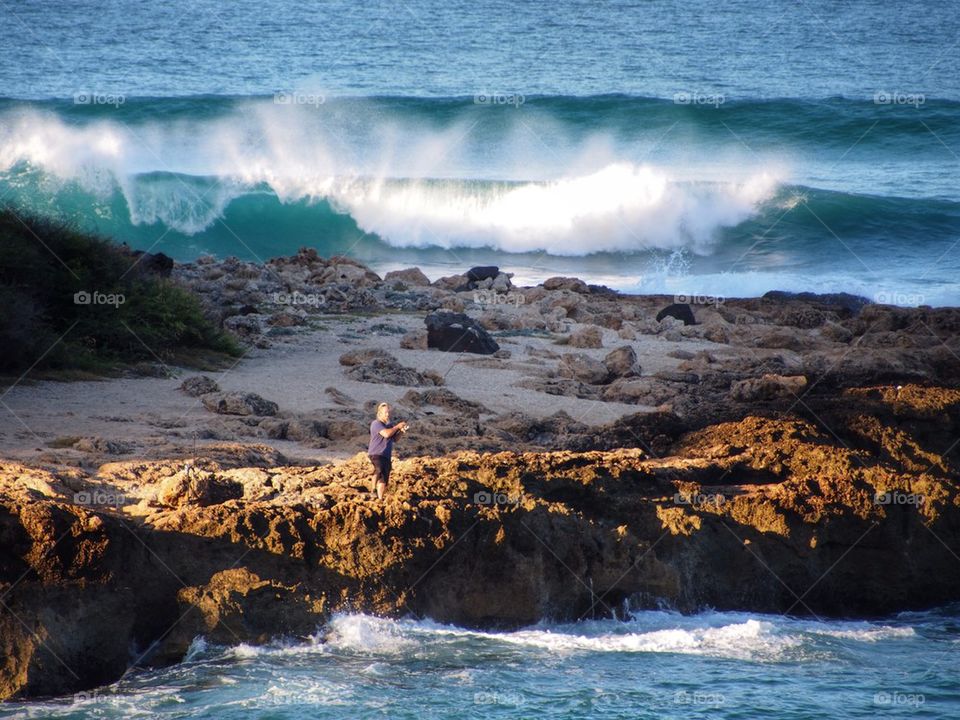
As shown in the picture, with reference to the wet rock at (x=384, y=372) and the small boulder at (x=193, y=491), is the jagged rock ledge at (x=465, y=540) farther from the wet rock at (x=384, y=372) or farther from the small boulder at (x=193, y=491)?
the wet rock at (x=384, y=372)

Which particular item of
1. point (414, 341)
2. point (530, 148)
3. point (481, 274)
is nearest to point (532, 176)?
point (530, 148)

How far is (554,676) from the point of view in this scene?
7797 mm

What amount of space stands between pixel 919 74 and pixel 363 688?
3586 cm

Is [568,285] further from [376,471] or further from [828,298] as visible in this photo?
[376,471]

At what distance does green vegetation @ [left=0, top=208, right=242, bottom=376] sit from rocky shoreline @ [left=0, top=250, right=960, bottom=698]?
76cm

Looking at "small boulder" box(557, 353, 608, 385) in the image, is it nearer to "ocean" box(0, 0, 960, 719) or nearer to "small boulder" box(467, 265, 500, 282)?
"ocean" box(0, 0, 960, 719)

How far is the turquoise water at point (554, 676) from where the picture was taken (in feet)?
24.2

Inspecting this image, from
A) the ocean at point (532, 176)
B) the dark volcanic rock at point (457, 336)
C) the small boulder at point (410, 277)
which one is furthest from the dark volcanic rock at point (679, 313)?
the small boulder at point (410, 277)

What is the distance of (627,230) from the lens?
28750mm

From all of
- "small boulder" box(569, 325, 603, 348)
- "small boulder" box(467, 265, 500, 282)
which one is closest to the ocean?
"small boulder" box(467, 265, 500, 282)

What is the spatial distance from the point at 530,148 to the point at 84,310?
853 inches

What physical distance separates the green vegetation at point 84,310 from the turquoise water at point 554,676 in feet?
18.7

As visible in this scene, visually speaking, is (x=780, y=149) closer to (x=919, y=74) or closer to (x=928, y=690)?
(x=919, y=74)

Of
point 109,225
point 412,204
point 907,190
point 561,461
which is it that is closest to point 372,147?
point 412,204
